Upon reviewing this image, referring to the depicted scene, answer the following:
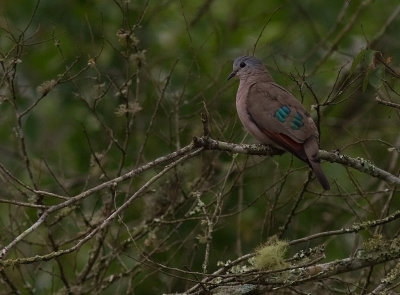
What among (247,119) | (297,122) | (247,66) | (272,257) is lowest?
(272,257)

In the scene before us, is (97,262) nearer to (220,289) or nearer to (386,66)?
(220,289)

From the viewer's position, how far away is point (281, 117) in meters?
6.49

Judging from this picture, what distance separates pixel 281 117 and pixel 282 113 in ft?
0.12

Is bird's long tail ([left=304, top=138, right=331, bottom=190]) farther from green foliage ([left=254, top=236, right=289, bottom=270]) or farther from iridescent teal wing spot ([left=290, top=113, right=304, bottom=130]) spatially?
green foliage ([left=254, top=236, right=289, bottom=270])

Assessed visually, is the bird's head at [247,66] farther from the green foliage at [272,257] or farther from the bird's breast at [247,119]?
the green foliage at [272,257]

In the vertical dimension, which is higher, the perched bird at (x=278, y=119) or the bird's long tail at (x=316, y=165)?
the perched bird at (x=278, y=119)

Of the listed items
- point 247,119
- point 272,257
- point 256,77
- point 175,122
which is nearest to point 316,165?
point 247,119

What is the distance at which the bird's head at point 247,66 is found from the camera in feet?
24.2

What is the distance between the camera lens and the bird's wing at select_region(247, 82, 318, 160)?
20.3 ft

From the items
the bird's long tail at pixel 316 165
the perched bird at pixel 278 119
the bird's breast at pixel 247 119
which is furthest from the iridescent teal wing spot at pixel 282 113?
the bird's long tail at pixel 316 165

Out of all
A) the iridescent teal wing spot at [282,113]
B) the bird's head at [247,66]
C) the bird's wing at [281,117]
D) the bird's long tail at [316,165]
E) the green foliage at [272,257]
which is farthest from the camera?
the bird's head at [247,66]

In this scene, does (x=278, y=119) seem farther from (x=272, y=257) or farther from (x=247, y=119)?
(x=272, y=257)

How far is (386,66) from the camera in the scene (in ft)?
17.4

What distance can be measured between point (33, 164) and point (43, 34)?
1.53m
